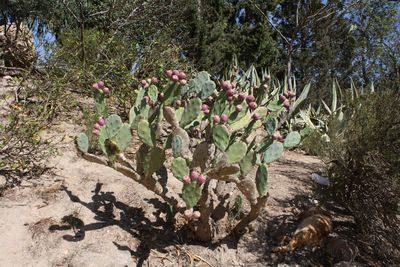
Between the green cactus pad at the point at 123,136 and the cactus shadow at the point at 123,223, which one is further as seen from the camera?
the cactus shadow at the point at 123,223

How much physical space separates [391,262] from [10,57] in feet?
15.7

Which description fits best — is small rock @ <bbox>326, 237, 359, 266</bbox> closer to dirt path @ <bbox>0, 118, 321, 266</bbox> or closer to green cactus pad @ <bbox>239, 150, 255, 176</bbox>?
dirt path @ <bbox>0, 118, 321, 266</bbox>

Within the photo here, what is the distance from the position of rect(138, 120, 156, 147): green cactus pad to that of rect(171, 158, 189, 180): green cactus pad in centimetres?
22

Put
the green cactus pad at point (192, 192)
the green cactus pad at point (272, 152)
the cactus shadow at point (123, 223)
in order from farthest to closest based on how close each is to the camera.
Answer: the cactus shadow at point (123, 223)
the green cactus pad at point (272, 152)
the green cactus pad at point (192, 192)

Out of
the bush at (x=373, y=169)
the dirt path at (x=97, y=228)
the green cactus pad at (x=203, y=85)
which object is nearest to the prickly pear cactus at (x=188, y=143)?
the green cactus pad at (x=203, y=85)

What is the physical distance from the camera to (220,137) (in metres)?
2.02

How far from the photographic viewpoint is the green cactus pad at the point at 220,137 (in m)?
2.01

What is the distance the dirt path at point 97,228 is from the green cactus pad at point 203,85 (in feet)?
2.87

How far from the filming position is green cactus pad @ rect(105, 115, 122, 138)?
2.11m

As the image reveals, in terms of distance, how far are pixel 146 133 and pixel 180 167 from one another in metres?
0.29

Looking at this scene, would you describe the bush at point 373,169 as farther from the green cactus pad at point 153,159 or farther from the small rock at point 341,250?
the green cactus pad at point 153,159

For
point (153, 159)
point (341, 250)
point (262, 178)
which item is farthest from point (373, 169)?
point (153, 159)

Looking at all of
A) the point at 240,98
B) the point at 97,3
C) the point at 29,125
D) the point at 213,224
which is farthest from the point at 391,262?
the point at 97,3

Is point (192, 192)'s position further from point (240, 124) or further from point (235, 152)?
point (240, 124)
